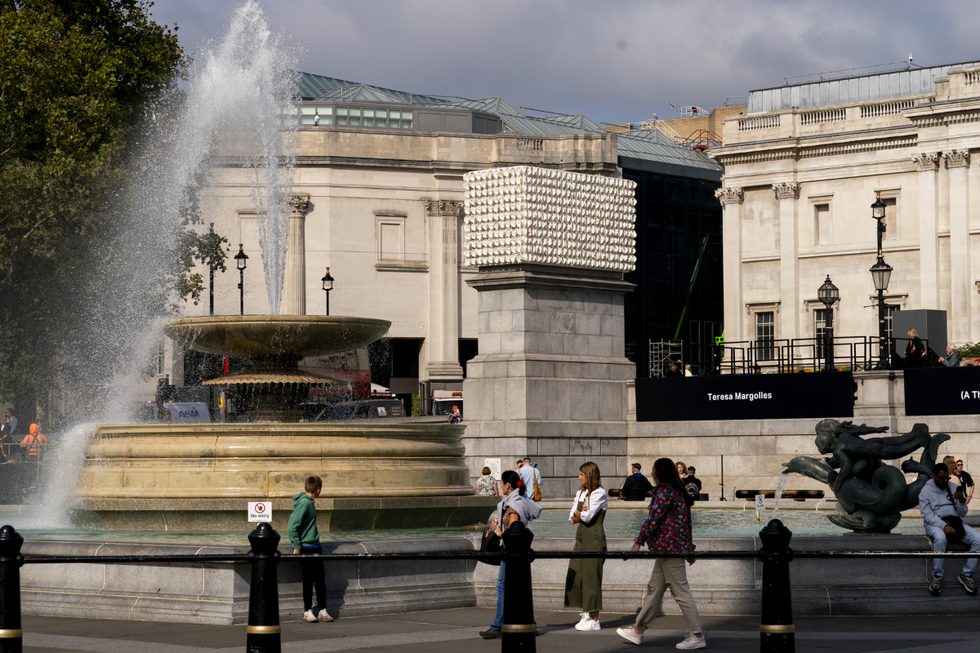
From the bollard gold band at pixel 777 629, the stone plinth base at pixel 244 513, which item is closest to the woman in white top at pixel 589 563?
the stone plinth base at pixel 244 513

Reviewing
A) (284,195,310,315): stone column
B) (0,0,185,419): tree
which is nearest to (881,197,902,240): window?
(284,195,310,315): stone column

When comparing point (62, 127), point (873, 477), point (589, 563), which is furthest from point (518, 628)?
point (62, 127)

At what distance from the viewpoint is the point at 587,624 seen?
1370 centimetres

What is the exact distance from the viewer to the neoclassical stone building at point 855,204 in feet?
213

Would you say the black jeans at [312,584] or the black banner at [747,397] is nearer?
the black jeans at [312,584]

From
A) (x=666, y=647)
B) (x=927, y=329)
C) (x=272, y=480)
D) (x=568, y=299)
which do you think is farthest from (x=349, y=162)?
(x=666, y=647)

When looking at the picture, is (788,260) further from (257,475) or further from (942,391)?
(257,475)

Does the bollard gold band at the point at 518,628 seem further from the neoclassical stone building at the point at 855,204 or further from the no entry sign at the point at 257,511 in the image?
the neoclassical stone building at the point at 855,204

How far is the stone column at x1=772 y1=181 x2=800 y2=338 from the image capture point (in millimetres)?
70625

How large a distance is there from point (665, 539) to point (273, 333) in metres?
7.01

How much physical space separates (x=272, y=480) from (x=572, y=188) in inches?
733

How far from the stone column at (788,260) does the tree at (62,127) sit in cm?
3492

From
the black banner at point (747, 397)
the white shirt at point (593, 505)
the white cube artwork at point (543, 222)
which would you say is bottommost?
the white shirt at point (593, 505)

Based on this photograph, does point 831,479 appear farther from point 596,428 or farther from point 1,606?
point 596,428
